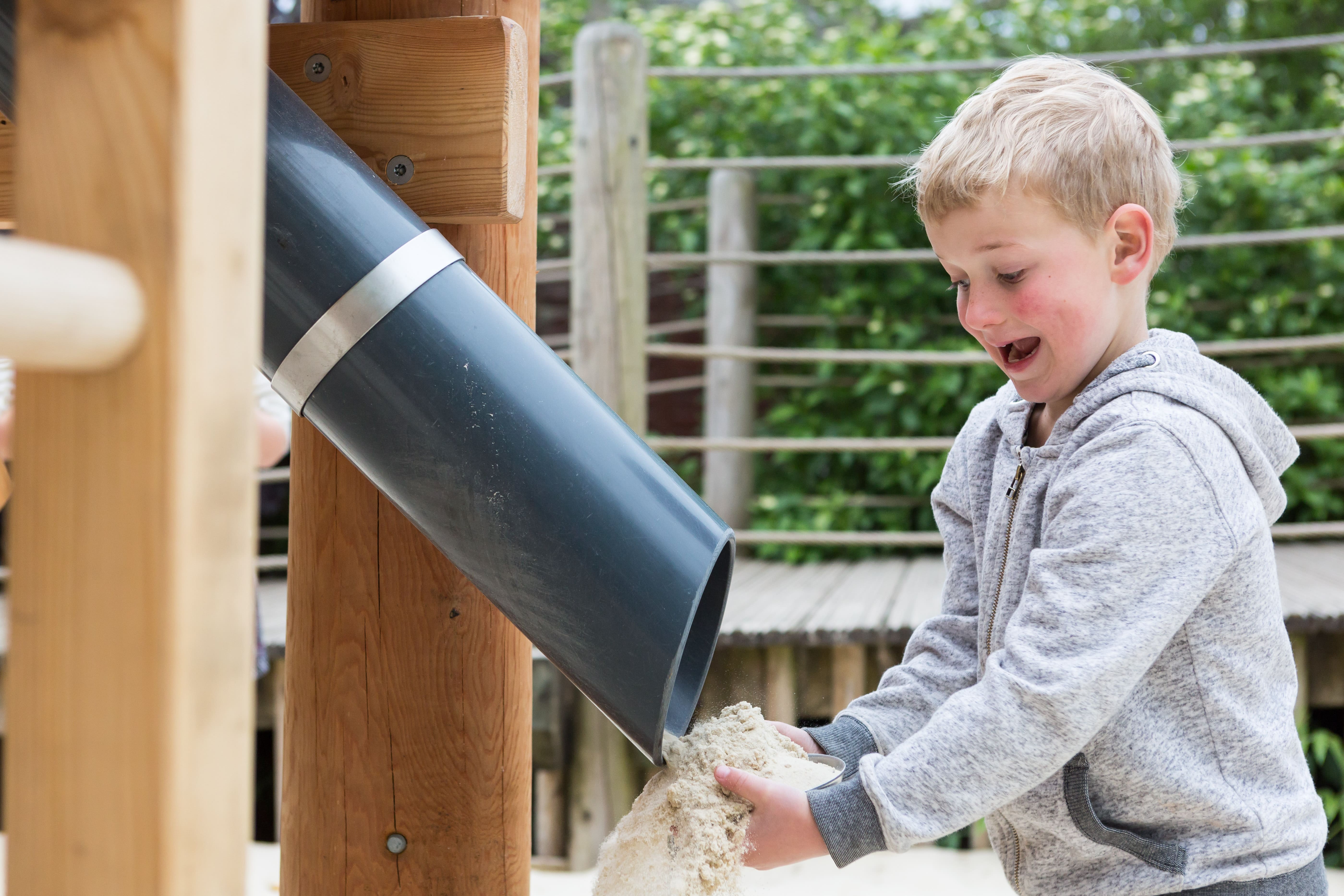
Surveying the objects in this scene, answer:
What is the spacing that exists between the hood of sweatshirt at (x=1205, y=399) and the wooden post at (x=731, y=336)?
3435 millimetres

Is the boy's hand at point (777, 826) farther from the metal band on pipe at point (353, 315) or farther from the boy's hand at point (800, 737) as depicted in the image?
the metal band on pipe at point (353, 315)

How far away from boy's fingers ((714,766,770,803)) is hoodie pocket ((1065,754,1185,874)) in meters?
0.33

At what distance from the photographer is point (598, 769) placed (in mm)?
3727

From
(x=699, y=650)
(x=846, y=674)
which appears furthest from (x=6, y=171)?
(x=846, y=674)

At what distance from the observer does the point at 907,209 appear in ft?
16.0

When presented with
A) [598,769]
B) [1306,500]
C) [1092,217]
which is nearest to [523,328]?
[1092,217]

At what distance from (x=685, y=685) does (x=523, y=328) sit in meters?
0.43

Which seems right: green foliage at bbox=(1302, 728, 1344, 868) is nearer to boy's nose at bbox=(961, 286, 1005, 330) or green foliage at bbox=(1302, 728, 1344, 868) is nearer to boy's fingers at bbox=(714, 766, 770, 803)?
boy's nose at bbox=(961, 286, 1005, 330)

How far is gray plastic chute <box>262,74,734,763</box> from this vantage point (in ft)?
3.49

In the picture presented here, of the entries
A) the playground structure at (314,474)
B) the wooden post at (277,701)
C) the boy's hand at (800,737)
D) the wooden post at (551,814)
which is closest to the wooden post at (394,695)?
the playground structure at (314,474)

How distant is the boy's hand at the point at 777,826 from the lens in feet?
4.06

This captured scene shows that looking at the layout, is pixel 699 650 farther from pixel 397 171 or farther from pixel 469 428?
pixel 397 171

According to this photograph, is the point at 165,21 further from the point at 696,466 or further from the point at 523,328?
the point at 696,466

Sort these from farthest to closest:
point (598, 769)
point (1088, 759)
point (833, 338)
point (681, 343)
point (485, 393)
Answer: point (681, 343) < point (833, 338) < point (598, 769) < point (1088, 759) < point (485, 393)
